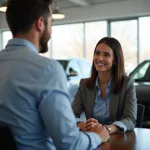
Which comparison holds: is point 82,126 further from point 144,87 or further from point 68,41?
point 68,41

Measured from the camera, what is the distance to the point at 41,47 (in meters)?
1.25

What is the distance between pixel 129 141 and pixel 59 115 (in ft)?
2.23

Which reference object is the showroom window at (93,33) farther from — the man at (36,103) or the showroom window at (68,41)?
the man at (36,103)

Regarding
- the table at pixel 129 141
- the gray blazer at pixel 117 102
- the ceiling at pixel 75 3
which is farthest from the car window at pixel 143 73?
the ceiling at pixel 75 3

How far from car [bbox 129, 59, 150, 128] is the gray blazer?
1.60m

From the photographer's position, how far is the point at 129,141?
5.22 feet

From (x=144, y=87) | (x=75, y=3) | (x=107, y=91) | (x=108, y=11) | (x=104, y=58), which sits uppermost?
(x=75, y=3)

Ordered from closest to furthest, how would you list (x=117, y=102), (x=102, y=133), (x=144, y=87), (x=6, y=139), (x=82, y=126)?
(x=6, y=139), (x=102, y=133), (x=82, y=126), (x=117, y=102), (x=144, y=87)

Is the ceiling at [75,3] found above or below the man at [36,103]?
above

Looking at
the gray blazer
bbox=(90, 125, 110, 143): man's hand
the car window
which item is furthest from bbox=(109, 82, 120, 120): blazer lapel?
the car window

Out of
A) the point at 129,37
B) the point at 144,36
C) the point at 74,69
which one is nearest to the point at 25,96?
the point at 74,69

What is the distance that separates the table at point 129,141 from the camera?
1467 millimetres

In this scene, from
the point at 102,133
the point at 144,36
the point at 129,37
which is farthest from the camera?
the point at 129,37

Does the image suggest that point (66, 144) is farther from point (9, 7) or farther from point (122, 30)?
point (122, 30)
